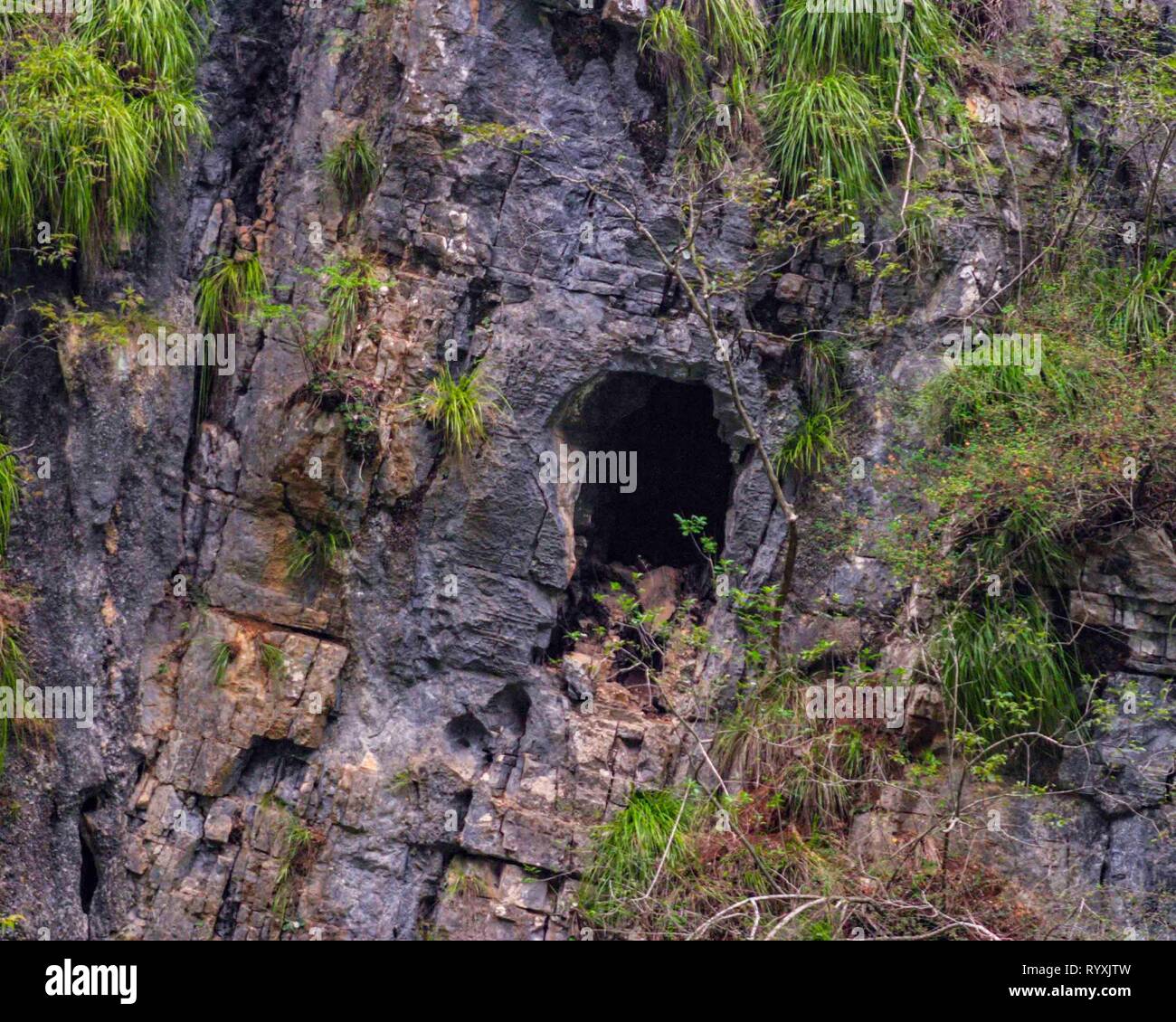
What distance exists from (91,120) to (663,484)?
4603 mm

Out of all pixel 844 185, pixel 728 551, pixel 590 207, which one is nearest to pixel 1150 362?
pixel 844 185

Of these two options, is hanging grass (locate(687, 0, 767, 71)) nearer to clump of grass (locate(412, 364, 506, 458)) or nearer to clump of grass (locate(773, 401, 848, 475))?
clump of grass (locate(773, 401, 848, 475))

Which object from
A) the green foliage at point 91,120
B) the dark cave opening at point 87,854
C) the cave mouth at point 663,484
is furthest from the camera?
the cave mouth at point 663,484

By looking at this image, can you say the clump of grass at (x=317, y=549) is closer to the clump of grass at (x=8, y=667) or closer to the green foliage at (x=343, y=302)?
the green foliage at (x=343, y=302)

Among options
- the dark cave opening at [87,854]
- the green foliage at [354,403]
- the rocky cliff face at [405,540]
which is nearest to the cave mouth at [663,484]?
the rocky cliff face at [405,540]

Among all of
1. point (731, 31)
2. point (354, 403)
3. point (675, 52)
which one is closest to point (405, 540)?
→ point (354, 403)

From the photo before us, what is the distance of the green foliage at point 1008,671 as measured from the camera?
7.68 meters

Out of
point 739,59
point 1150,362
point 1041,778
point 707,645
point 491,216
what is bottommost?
point 1041,778

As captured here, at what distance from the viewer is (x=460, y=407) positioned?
27.3 feet

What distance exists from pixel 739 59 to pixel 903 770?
491 cm

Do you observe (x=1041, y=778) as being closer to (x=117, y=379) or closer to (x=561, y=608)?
(x=561, y=608)

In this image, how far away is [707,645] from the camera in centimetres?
824

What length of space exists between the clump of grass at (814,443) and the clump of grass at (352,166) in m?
3.38

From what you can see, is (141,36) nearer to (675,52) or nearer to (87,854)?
(675,52)
